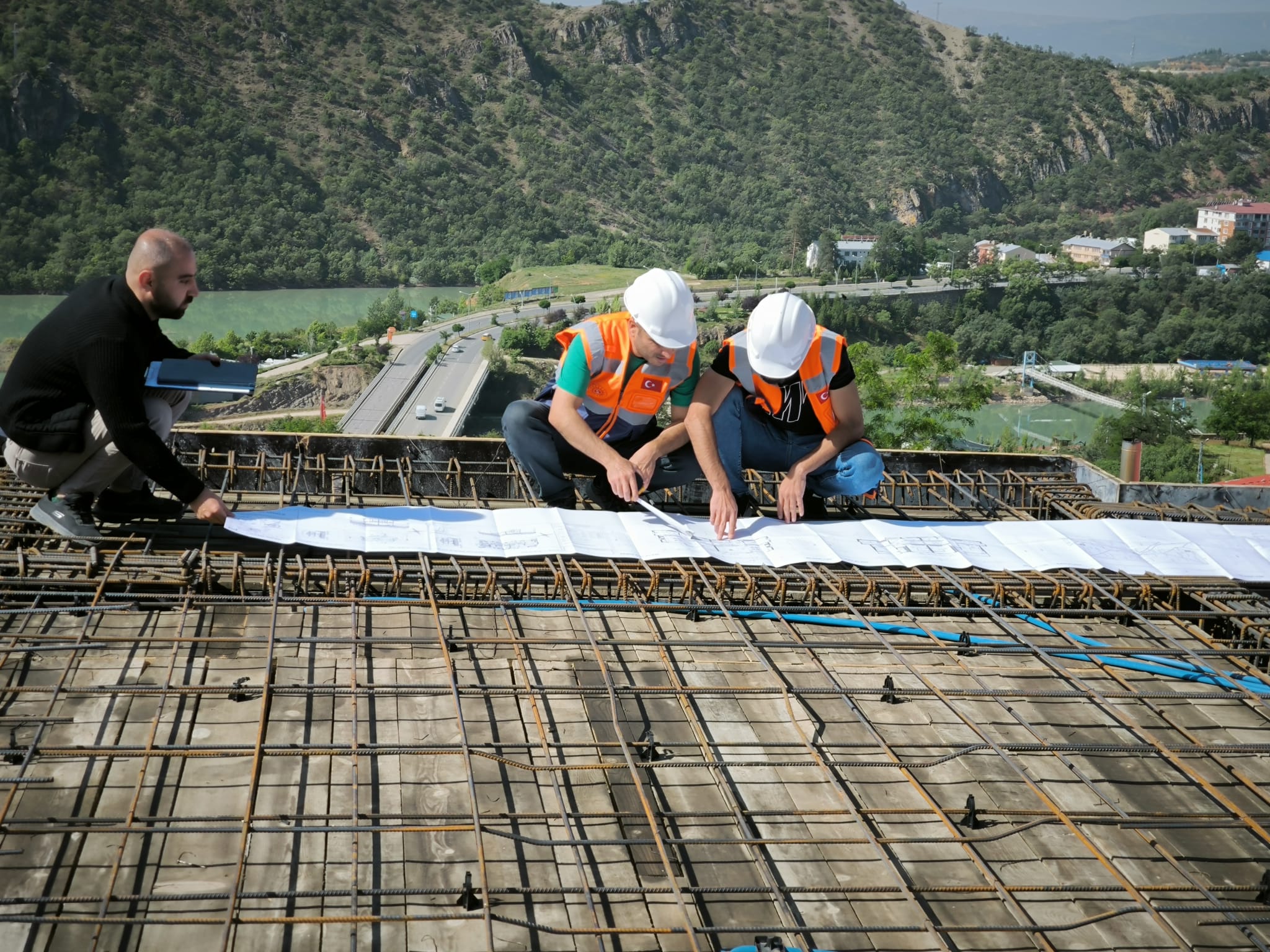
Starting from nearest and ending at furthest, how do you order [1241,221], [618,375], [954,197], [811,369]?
[618,375]
[811,369]
[1241,221]
[954,197]

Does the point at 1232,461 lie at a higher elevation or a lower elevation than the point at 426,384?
lower

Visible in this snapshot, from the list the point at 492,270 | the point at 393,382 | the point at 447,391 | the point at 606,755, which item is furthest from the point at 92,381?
the point at 492,270

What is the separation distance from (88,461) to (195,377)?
0.56m

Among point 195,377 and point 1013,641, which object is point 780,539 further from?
point 195,377

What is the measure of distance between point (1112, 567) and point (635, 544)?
2.09 m

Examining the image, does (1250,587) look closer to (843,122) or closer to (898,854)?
(898,854)

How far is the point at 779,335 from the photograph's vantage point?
16.5 feet

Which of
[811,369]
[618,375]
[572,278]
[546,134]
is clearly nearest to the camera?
[618,375]

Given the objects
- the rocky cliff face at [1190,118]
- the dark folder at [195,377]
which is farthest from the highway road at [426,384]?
the rocky cliff face at [1190,118]

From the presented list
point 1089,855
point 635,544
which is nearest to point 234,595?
point 635,544

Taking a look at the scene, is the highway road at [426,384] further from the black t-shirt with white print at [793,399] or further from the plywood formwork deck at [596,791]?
the plywood formwork deck at [596,791]

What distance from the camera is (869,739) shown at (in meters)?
3.60

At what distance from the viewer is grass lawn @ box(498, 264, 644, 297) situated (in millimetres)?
72625

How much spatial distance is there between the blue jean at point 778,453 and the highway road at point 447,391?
47591mm
